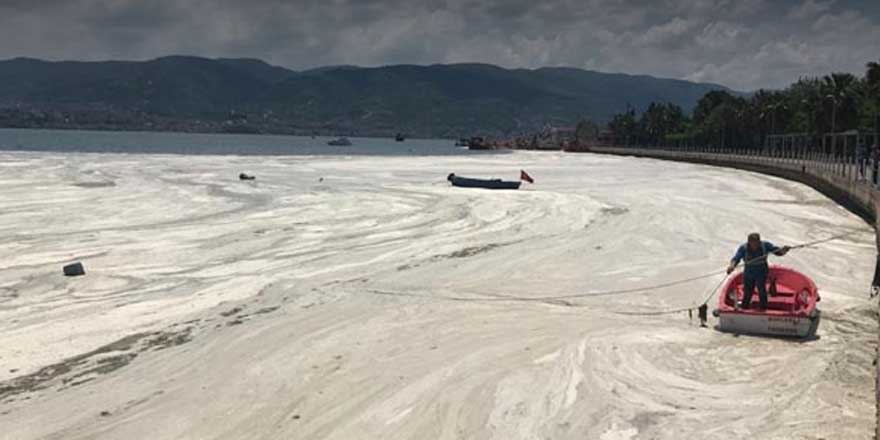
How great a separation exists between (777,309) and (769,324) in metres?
1.76

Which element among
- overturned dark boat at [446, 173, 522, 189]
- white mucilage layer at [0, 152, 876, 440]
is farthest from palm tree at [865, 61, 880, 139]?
white mucilage layer at [0, 152, 876, 440]

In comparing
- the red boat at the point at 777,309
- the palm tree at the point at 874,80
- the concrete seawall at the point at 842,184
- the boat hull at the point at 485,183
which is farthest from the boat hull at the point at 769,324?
the palm tree at the point at 874,80

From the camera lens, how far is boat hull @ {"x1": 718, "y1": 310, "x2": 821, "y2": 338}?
14195 mm

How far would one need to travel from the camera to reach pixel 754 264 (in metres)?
15.0

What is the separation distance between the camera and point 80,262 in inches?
827

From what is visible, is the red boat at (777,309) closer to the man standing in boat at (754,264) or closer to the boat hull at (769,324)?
the boat hull at (769,324)

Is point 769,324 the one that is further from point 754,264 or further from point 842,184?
point 842,184

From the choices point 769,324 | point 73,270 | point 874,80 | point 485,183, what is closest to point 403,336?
point 769,324

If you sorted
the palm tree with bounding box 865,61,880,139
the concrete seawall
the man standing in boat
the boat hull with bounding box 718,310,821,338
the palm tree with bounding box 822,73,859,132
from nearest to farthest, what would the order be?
the boat hull with bounding box 718,310,821,338, the man standing in boat, the concrete seawall, the palm tree with bounding box 865,61,880,139, the palm tree with bounding box 822,73,859,132

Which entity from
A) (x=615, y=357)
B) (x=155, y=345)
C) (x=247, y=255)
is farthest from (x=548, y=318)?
(x=247, y=255)

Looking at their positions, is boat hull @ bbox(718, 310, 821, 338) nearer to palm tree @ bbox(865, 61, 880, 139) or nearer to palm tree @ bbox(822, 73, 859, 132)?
palm tree @ bbox(865, 61, 880, 139)

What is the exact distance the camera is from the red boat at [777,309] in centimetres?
1425

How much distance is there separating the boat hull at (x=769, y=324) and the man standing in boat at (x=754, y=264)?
2.39 feet

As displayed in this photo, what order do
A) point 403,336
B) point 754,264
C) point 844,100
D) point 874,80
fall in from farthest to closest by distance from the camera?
point 844,100 < point 874,80 < point 754,264 < point 403,336
